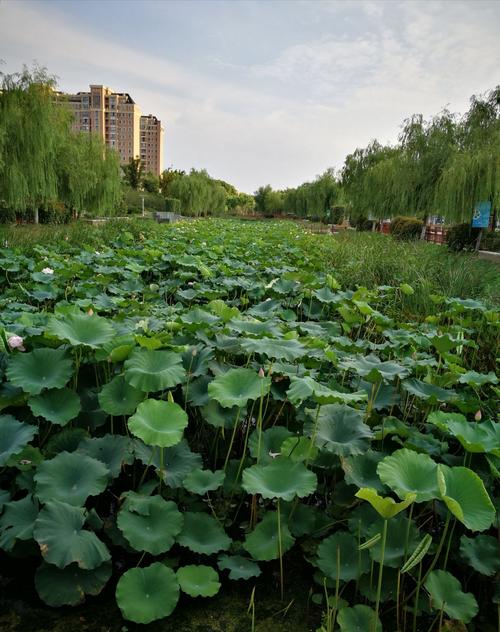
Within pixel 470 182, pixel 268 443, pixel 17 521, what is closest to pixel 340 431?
pixel 268 443

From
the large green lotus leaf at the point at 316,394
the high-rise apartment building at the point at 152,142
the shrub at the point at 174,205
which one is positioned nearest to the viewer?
the large green lotus leaf at the point at 316,394

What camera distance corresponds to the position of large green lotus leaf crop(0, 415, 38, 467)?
1296mm

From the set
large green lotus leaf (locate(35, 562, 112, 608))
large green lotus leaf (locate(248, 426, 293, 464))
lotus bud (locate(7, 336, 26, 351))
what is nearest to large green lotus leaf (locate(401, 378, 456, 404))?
large green lotus leaf (locate(248, 426, 293, 464))

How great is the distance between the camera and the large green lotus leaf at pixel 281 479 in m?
1.24

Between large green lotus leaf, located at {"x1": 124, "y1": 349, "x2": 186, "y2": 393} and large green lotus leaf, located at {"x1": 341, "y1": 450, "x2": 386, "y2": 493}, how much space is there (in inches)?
23.2

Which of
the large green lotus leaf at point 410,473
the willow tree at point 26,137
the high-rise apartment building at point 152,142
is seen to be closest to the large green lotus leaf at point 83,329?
the large green lotus leaf at point 410,473

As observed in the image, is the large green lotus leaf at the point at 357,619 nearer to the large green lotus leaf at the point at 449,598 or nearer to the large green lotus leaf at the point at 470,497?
the large green lotus leaf at the point at 449,598

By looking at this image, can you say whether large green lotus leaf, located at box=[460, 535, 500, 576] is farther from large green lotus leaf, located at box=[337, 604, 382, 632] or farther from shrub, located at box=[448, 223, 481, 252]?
shrub, located at box=[448, 223, 481, 252]

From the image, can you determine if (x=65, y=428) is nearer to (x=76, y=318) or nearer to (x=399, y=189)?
(x=76, y=318)

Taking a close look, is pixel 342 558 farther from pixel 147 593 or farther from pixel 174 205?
pixel 174 205

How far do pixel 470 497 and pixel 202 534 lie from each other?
0.72 meters

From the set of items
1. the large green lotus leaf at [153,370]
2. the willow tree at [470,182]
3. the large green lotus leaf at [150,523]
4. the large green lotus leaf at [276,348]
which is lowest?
the large green lotus leaf at [150,523]

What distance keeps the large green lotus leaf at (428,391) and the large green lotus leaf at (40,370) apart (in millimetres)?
1261

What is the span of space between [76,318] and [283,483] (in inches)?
38.7
